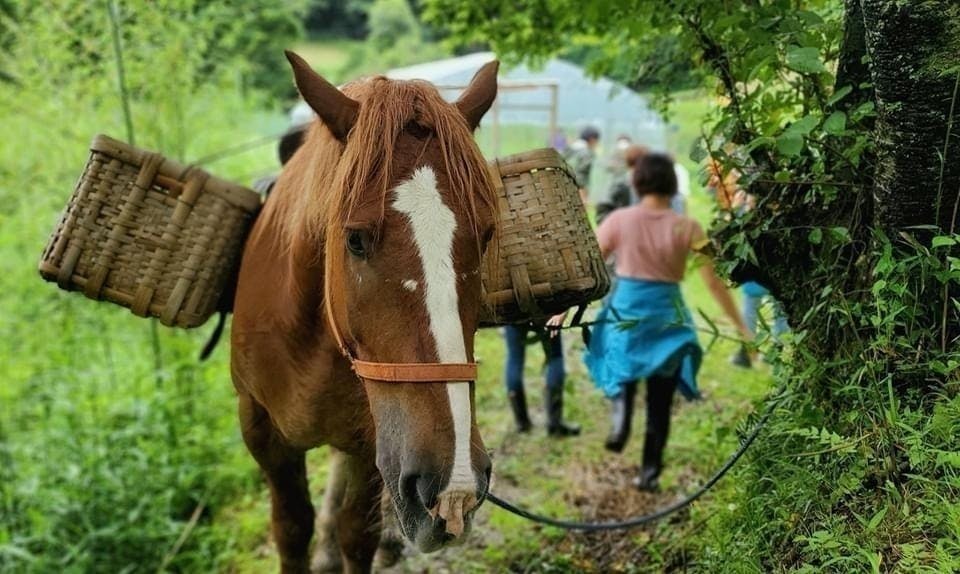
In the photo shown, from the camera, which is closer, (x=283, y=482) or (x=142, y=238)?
(x=142, y=238)

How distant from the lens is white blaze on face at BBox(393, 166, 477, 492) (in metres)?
1.65

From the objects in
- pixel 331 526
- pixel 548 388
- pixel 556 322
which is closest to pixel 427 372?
pixel 556 322

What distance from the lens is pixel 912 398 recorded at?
6.24ft

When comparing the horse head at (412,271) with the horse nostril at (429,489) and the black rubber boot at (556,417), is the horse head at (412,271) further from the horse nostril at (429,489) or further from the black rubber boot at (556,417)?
the black rubber boot at (556,417)

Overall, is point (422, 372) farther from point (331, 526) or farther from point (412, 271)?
point (331, 526)

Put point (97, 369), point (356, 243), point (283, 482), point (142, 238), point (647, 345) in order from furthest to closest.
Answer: point (97, 369) < point (647, 345) < point (283, 482) < point (142, 238) < point (356, 243)

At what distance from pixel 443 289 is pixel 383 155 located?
388mm

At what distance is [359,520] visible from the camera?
3.17m

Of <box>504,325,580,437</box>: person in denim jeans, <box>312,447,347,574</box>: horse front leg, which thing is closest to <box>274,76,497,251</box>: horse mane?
<box>312,447,347,574</box>: horse front leg

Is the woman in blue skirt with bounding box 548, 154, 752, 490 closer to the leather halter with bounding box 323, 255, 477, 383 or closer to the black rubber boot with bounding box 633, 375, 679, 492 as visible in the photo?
the black rubber boot with bounding box 633, 375, 679, 492

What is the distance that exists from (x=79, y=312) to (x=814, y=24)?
607 centimetres

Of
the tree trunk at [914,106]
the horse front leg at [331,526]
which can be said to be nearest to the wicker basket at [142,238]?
the horse front leg at [331,526]

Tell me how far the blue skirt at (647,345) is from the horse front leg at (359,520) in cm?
177

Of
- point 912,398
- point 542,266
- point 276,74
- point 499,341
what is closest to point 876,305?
point 912,398
